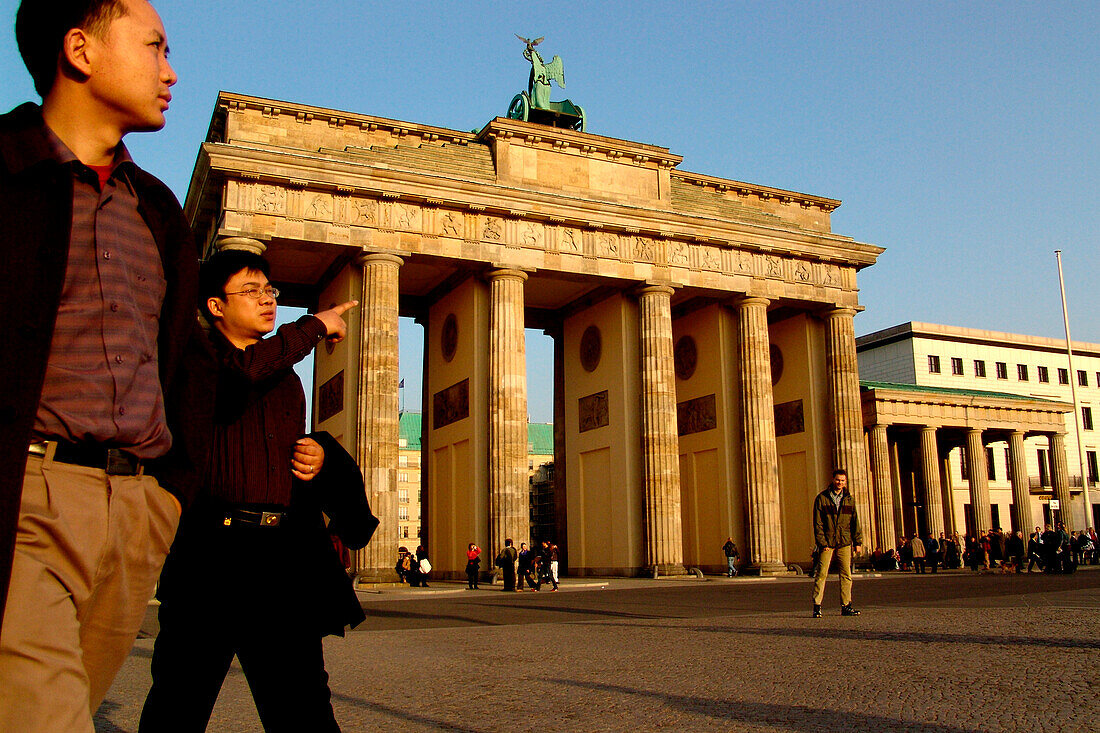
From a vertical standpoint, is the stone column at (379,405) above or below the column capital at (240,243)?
below

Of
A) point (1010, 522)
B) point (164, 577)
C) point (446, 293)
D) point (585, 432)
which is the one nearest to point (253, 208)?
point (446, 293)

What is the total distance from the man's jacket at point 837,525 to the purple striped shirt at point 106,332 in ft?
36.0

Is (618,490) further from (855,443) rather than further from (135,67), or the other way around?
(135,67)

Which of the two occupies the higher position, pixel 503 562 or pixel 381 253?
pixel 381 253

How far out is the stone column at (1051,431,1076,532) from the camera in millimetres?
46662

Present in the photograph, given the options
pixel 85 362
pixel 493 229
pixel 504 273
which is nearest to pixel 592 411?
pixel 504 273

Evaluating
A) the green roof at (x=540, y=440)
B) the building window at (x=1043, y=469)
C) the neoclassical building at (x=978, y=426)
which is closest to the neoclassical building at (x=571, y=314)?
the neoclassical building at (x=978, y=426)

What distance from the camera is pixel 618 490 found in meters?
32.4

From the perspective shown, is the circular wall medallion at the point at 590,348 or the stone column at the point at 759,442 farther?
the circular wall medallion at the point at 590,348

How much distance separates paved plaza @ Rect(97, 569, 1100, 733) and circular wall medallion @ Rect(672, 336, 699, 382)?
24.1 m

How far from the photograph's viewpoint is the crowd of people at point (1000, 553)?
97.7 ft

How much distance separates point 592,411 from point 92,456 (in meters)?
32.6

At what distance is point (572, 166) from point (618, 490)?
11.0 meters

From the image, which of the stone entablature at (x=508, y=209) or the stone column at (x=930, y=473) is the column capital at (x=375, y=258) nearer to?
the stone entablature at (x=508, y=209)
